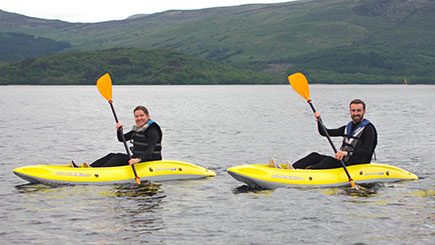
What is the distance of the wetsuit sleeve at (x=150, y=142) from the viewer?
Answer: 584 inches

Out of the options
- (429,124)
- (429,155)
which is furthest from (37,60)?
(429,155)

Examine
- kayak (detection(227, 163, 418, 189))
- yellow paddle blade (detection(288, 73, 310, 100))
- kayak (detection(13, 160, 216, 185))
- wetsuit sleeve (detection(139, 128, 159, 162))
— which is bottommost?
kayak (detection(227, 163, 418, 189))

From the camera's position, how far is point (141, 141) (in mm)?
15102

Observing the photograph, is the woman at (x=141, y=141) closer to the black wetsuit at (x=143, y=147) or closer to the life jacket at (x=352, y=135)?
the black wetsuit at (x=143, y=147)

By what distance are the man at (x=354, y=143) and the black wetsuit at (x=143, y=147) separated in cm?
364

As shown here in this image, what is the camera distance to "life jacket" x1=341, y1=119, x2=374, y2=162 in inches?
563

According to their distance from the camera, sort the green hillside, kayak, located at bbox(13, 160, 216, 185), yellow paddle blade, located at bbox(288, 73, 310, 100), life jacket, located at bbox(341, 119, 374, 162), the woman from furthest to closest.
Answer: the green hillside → yellow paddle blade, located at bbox(288, 73, 310, 100) → the woman → kayak, located at bbox(13, 160, 216, 185) → life jacket, located at bbox(341, 119, 374, 162)

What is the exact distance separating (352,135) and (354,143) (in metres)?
0.23

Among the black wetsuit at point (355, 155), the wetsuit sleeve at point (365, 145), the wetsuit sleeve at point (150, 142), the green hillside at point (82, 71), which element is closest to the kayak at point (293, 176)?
the black wetsuit at point (355, 155)

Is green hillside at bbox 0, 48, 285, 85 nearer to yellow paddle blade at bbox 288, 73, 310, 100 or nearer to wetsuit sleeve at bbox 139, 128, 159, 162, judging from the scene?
yellow paddle blade at bbox 288, 73, 310, 100

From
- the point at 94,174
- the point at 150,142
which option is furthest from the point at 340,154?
the point at 94,174

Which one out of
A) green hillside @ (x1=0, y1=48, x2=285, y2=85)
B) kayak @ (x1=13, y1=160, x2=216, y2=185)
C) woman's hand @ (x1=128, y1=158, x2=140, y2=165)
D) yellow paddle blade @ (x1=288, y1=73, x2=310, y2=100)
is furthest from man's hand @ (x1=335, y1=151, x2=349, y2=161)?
green hillside @ (x1=0, y1=48, x2=285, y2=85)

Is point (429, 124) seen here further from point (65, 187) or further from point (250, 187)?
point (65, 187)

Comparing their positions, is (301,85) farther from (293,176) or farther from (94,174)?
(94,174)
